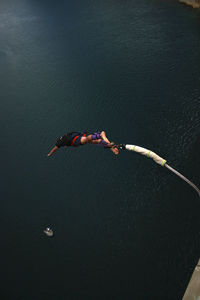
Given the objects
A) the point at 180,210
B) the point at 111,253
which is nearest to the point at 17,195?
the point at 111,253

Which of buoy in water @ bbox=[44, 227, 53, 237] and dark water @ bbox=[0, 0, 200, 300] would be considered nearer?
A: dark water @ bbox=[0, 0, 200, 300]

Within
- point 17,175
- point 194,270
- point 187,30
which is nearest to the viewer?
point 194,270

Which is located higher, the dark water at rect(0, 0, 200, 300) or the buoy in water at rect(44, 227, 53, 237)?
the dark water at rect(0, 0, 200, 300)

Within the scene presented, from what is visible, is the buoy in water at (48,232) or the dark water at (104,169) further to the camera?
the buoy in water at (48,232)

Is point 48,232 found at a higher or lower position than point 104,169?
lower

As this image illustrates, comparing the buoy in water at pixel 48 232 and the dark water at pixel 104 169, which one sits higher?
the dark water at pixel 104 169

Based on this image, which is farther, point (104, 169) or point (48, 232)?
point (104, 169)

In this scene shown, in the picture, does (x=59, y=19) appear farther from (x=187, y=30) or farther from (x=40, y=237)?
(x=40, y=237)

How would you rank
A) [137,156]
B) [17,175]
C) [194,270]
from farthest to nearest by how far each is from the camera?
1. [17,175]
2. [137,156]
3. [194,270]
